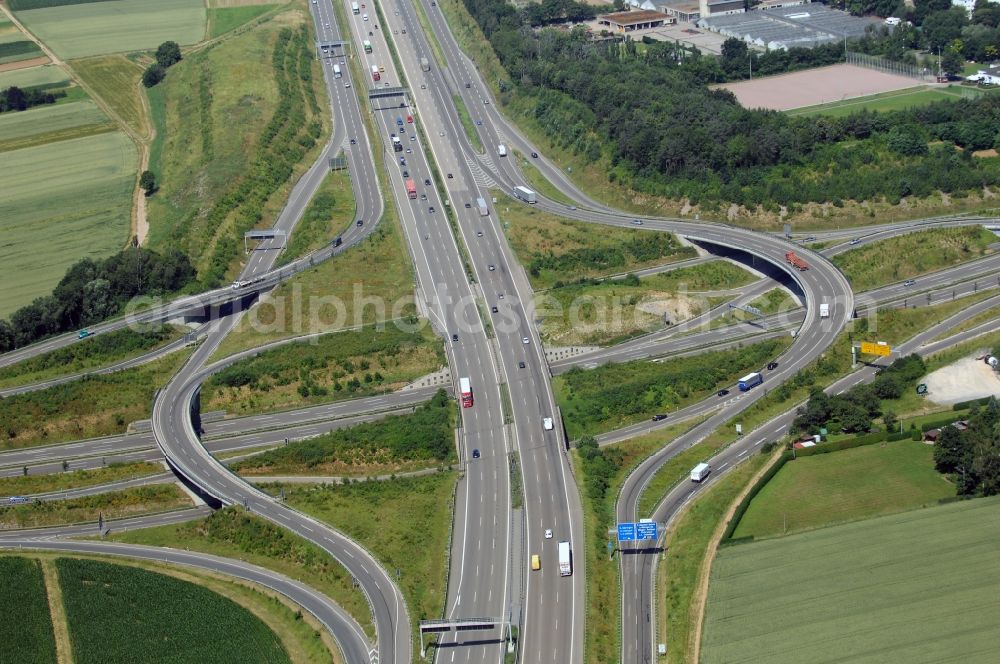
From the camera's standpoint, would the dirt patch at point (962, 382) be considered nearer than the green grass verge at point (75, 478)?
Yes

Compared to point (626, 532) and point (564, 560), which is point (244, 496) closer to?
point (564, 560)

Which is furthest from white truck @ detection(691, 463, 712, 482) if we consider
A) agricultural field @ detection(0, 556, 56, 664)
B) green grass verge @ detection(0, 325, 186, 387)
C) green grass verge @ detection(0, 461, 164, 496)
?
green grass verge @ detection(0, 325, 186, 387)

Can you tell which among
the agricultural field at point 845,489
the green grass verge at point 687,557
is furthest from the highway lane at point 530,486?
the agricultural field at point 845,489

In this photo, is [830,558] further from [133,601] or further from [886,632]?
[133,601]

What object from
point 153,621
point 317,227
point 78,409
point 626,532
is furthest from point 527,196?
point 153,621

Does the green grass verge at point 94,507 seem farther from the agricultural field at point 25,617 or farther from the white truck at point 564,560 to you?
the white truck at point 564,560

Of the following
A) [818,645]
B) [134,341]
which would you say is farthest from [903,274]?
[134,341]

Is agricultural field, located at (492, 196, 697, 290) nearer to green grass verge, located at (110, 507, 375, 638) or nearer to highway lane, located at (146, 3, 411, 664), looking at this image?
highway lane, located at (146, 3, 411, 664)
